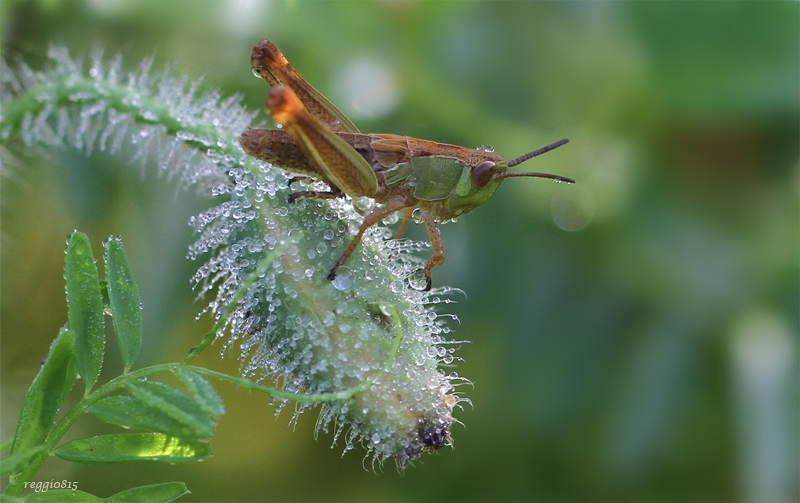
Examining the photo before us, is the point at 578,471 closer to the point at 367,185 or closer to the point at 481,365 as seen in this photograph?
the point at 481,365

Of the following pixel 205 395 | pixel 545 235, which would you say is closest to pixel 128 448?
pixel 205 395

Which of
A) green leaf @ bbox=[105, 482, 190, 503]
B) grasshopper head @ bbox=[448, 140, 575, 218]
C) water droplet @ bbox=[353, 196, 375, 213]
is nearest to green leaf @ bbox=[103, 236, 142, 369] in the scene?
green leaf @ bbox=[105, 482, 190, 503]

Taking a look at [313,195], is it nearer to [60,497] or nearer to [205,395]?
[205,395]

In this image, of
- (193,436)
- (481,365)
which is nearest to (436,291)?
(193,436)

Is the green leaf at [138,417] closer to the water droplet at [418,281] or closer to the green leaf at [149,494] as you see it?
the green leaf at [149,494]

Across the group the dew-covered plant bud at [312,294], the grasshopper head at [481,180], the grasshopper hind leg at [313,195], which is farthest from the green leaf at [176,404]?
the grasshopper head at [481,180]

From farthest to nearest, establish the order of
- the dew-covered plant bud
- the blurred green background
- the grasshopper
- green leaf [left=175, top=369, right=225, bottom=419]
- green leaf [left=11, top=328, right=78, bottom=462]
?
the blurred green background, the grasshopper, the dew-covered plant bud, green leaf [left=11, top=328, right=78, bottom=462], green leaf [left=175, top=369, right=225, bottom=419]

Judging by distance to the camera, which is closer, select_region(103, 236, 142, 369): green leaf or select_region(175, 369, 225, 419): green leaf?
select_region(175, 369, 225, 419): green leaf

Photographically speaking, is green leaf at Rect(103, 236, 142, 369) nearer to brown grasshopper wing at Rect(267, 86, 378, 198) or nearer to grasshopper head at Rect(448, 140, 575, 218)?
brown grasshopper wing at Rect(267, 86, 378, 198)
